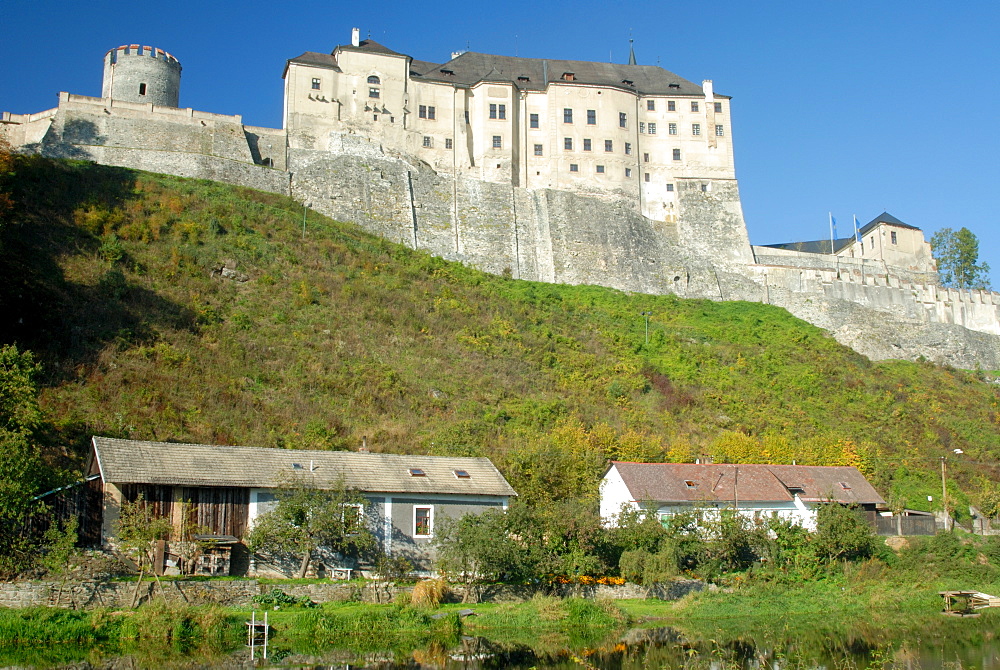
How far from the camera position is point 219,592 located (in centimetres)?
2192

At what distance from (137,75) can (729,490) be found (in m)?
45.1

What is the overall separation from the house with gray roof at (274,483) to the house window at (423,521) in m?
0.03

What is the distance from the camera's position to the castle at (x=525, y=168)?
5519 cm

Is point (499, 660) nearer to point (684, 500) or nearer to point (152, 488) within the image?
point (152, 488)

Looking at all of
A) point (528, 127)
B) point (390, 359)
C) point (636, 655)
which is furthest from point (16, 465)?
point (528, 127)

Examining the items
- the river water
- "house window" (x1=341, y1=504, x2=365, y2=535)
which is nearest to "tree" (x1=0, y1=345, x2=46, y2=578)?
the river water

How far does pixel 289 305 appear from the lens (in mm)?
42781

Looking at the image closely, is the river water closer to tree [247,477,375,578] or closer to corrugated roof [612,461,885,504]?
tree [247,477,375,578]

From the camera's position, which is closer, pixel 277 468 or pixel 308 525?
pixel 308 525

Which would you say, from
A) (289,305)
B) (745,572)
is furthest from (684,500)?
(289,305)

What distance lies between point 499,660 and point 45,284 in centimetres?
2705

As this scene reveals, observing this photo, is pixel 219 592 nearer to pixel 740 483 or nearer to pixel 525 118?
pixel 740 483

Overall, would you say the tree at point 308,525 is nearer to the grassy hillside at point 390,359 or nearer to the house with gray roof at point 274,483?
the house with gray roof at point 274,483

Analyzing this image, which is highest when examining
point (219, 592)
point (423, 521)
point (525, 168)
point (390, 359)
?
point (525, 168)
